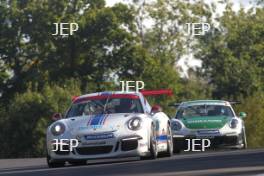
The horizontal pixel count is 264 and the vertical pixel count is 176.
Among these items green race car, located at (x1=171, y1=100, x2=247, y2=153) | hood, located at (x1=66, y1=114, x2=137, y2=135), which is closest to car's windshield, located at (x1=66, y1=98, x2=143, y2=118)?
hood, located at (x1=66, y1=114, x2=137, y2=135)

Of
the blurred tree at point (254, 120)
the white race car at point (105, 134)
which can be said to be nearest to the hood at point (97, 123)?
the white race car at point (105, 134)

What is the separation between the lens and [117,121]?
16.5 metres

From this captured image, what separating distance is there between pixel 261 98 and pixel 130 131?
3559 cm

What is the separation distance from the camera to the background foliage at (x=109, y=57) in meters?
50.6

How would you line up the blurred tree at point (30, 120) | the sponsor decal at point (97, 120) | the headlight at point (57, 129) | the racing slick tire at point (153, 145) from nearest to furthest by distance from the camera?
the sponsor decal at point (97, 120) → the headlight at point (57, 129) → the racing slick tire at point (153, 145) → the blurred tree at point (30, 120)

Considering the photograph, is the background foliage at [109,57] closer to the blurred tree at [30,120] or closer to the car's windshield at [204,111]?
the blurred tree at [30,120]

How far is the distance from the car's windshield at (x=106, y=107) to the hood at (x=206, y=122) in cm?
510

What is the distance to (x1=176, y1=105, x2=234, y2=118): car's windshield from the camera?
77.1 ft

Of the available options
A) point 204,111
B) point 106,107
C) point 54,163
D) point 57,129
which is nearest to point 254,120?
point 204,111

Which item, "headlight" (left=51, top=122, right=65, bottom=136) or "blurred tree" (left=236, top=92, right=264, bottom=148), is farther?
"blurred tree" (left=236, top=92, right=264, bottom=148)

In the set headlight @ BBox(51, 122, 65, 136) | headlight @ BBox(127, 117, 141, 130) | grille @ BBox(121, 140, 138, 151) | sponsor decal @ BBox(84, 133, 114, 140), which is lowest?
grille @ BBox(121, 140, 138, 151)

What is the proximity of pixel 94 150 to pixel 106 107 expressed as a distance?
1366 millimetres

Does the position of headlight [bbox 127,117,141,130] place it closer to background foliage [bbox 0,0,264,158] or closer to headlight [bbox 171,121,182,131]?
headlight [bbox 171,121,182,131]

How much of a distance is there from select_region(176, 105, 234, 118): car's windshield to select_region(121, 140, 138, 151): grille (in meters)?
7.08
